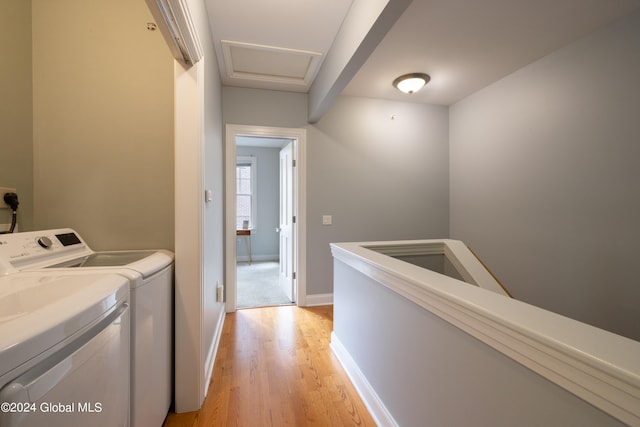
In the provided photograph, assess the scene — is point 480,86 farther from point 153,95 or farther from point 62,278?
point 62,278

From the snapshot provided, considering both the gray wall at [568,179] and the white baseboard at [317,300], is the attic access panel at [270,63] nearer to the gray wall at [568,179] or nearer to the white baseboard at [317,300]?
the gray wall at [568,179]

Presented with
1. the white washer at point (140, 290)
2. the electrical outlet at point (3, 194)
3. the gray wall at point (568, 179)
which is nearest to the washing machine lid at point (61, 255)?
the white washer at point (140, 290)

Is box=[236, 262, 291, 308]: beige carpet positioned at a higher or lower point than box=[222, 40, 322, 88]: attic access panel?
lower

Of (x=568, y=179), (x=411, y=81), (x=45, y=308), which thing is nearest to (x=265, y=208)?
(x=411, y=81)

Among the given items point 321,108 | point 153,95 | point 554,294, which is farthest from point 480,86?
point 153,95

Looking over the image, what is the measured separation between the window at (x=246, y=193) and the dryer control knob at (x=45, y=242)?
4.44m

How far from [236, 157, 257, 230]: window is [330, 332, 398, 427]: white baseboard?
4148 millimetres

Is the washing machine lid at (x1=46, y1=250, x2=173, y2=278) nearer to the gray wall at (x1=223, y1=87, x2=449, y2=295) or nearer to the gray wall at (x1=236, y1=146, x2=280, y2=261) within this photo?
the gray wall at (x1=223, y1=87, x2=449, y2=295)

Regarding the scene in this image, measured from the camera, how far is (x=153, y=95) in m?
1.61

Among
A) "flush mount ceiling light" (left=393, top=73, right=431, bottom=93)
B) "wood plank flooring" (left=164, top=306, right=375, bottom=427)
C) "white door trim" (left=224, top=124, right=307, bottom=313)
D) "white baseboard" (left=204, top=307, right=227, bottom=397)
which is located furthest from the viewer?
"white door trim" (left=224, top=124, right=307, bottom=313)

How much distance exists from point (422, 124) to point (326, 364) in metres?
3.04

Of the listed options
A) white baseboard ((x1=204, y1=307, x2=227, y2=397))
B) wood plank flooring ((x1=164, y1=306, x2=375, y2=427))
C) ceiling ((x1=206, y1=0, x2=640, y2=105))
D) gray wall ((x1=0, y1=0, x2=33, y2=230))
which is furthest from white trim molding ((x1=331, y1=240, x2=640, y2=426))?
gray wall ((x1=0, y1=0, x2=33, y2=230))

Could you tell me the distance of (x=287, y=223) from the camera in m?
3.37

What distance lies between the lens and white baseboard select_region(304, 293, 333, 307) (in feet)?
9.90
